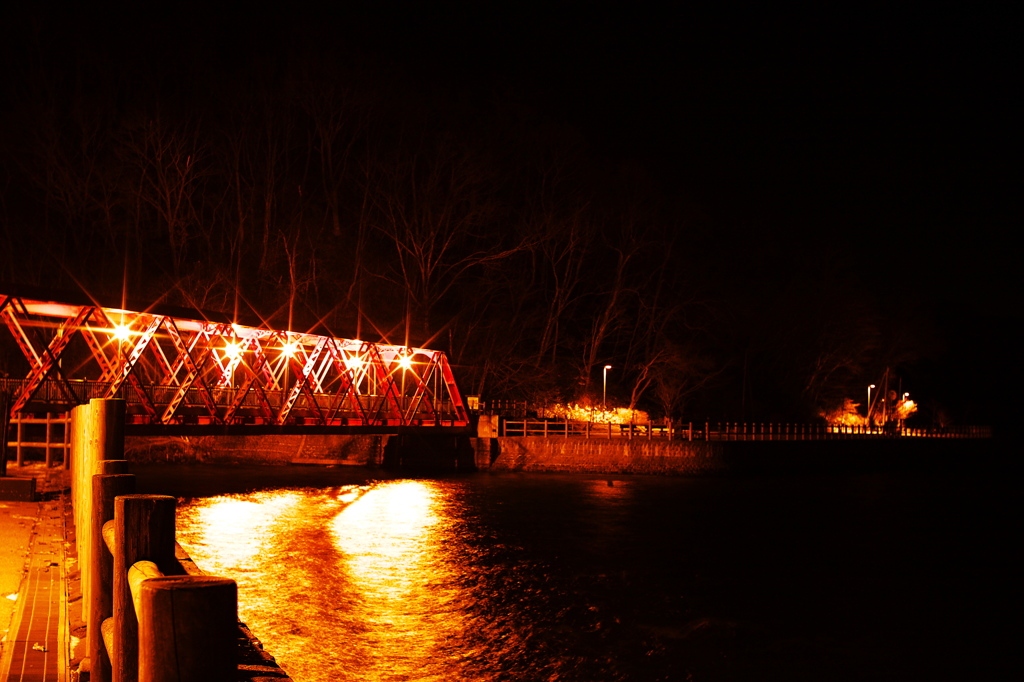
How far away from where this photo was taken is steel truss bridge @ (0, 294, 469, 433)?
83.2ft

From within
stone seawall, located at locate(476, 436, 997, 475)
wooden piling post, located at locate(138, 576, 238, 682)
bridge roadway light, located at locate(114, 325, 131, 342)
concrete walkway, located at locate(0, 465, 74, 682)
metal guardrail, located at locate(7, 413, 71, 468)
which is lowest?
stone seawall, located at locate(476, 436, 997, 475)

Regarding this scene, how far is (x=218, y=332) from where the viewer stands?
100ft

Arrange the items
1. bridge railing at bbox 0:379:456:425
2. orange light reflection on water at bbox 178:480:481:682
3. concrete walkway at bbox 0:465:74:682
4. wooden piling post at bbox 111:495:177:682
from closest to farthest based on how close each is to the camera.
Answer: wooden piling post at bbox 111:495:177:682 → concrete walkway at bbox 0:465:74:682 → orange light reflection on water at bbox 178:480:481:682 → bridge railing at bbox 0:379:456:425

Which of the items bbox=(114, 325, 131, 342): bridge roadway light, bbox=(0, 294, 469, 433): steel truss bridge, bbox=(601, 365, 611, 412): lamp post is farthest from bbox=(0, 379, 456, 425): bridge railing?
bbox=(601, 365, 611, 412): lamp post

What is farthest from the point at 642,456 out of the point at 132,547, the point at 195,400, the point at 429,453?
the point at 132,547

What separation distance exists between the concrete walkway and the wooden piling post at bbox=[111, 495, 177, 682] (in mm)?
1962

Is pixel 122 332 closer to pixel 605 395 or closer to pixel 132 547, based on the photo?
pixel 132 547

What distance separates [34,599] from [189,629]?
19.6ft

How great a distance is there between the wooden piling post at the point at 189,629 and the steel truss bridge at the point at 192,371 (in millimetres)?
23159

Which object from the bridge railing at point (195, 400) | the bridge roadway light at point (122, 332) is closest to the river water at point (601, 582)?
the bridge railing at point (195, 400)

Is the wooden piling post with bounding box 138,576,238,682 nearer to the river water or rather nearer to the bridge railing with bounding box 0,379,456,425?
the river water

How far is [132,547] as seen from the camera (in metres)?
3.93

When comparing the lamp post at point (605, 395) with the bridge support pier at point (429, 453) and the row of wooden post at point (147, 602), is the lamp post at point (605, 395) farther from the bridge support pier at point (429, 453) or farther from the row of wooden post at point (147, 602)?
the row of wooden post at point (147, 602)

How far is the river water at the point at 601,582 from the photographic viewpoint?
13.0 metres
